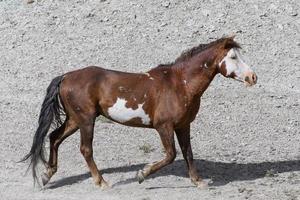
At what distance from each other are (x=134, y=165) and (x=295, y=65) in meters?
5.67

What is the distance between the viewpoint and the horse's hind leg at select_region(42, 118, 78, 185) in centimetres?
983

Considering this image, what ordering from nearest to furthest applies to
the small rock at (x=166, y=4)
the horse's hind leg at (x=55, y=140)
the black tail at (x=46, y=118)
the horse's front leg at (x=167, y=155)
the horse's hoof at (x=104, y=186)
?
the horse's front leg at (x=167, y=155), the horse's hoof at (x=104, y=186), the black tail at (x=46, y=118), the horse's hind leg at (x=55, y=140), the small rock at (x=166, y=4)

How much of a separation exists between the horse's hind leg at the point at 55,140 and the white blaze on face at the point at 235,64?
2.21 m

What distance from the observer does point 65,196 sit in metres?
9.28

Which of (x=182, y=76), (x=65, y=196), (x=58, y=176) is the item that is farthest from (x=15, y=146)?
(x=182, y=76)

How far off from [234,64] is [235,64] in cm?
2

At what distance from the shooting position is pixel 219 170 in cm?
1046

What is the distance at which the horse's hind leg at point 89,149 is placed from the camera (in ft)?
31.5

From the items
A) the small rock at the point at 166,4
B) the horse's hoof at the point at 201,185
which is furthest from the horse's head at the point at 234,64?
the small rock at the point at 166,4

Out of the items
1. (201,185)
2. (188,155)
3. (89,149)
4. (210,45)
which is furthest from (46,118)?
(210,45)

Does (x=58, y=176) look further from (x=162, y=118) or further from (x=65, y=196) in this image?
(x=162, y=118)

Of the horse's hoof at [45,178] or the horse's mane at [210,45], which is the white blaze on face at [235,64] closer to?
the horse's mane at [210,45]

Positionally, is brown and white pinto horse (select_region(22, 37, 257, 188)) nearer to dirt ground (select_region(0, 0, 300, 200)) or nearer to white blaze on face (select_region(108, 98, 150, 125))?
white blaze on face (select_region(108, 98, 150, 125))

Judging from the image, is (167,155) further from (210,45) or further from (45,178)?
(45,178)
